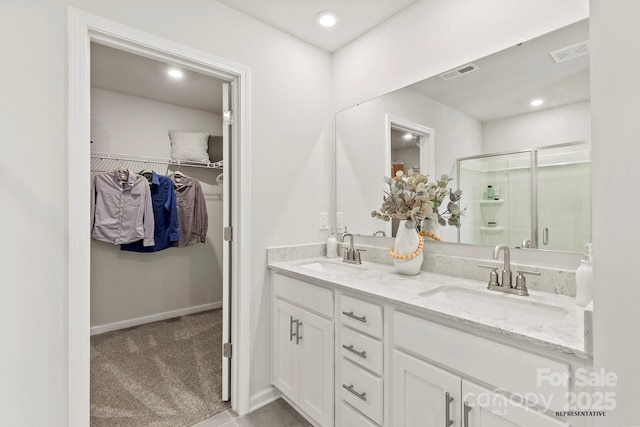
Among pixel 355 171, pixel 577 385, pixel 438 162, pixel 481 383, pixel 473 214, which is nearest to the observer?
pixel 577 385

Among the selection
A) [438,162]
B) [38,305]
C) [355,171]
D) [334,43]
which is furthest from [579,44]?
[38,305]

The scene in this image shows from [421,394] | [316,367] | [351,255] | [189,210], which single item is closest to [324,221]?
[351,255]

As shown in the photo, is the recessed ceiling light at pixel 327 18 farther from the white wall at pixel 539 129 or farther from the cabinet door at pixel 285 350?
the cabinet door at pixel 285 350

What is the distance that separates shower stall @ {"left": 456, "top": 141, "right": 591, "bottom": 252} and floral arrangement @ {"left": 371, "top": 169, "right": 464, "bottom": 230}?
6cm

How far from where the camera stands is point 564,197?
1.29m

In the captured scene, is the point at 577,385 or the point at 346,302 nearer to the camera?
the point at 577,385

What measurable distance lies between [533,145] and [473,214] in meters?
0.42

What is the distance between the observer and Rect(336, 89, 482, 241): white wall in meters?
1.67

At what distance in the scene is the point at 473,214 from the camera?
1.59m

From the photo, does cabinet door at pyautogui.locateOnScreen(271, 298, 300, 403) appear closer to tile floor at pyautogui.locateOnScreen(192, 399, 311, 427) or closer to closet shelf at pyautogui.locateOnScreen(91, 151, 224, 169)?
tile floor at pyautogui.locateOnScreen(192, 399, 311, 427)

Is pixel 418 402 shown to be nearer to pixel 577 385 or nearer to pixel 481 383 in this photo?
pixel 481 383

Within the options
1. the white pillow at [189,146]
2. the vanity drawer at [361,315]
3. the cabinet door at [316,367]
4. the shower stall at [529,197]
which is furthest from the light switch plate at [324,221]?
the white pillow at [189,146]

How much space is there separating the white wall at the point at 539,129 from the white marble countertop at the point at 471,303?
27.2 inches

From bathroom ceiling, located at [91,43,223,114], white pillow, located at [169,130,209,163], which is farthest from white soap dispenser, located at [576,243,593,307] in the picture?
white pillow, located at [169,130,209,163]
